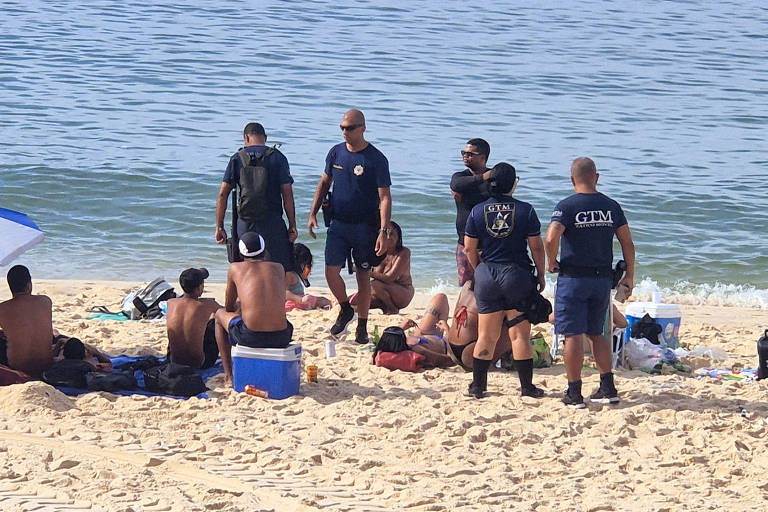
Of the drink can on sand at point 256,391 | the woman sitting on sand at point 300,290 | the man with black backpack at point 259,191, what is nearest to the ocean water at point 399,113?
the woman sitting on sand at point 300,290

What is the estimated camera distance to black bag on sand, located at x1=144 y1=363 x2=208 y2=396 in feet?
23.3

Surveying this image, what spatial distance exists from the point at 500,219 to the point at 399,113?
A: 15.1 metres

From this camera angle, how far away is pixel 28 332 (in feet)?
23.6

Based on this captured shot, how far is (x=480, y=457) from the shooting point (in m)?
6.07

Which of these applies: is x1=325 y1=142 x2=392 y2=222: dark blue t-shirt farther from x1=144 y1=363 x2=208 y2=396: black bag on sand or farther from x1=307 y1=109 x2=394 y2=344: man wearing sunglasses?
x1=144 y1=363 x2=208 y2=396: black bag on sand

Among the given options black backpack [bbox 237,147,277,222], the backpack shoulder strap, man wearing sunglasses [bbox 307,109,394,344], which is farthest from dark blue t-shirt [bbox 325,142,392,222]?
the backpack shoulder strap

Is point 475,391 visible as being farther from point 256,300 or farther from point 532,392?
point 256,300

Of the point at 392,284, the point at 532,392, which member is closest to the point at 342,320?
the point at 392,284

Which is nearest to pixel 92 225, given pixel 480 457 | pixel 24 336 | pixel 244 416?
pixel 24 336

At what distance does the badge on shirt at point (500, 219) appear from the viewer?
6.82 meters

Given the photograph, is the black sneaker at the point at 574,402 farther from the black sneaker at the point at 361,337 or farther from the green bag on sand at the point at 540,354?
the black sneaker at the point at 361,337

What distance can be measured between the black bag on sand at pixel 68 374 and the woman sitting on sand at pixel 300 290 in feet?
9.11

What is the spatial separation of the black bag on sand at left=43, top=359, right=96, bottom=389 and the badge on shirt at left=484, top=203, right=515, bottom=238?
2652 millimetres

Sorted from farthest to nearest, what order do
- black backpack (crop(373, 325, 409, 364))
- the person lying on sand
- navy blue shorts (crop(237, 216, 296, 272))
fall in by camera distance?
1. navy blue shorts (crop(237, 216, 296, 272))
2. black backpack (crop(373, 325, 409, 364))
3. the person lying on sand
